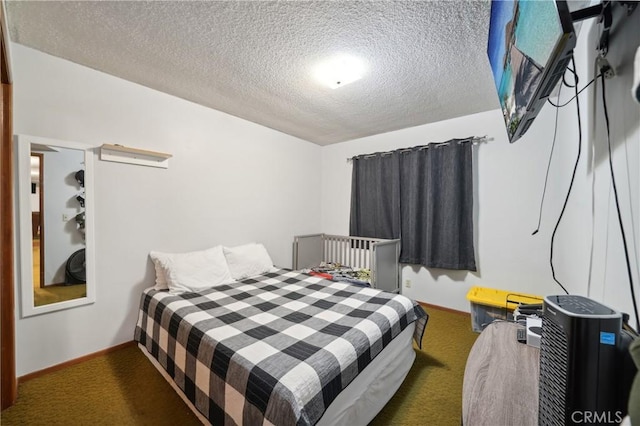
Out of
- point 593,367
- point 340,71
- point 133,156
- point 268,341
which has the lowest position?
point 268,341

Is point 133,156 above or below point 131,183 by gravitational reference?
above

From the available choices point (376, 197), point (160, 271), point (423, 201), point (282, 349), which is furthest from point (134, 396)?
point (423, 201)

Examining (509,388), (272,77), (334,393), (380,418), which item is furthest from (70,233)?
(509,388)

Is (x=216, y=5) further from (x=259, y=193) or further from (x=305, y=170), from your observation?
(x=305, y=170)

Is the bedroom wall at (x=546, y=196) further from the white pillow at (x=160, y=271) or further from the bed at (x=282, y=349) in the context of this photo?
the white pillow at (x=160, y=271)

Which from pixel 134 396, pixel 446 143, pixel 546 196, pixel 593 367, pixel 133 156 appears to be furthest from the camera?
pixel 446 143

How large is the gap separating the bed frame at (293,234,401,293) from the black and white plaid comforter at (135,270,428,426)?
951 millimetres

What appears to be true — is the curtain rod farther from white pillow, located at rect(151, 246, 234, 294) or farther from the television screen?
white pillow, located at rect(151, 246, 234, 294)

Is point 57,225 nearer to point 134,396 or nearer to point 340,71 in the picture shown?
point 134,396

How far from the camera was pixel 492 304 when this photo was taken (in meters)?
2.47

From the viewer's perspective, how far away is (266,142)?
349 centimetres

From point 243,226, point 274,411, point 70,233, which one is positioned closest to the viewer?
point 274,411

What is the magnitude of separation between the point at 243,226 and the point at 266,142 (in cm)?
121

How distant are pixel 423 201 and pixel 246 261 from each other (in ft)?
7.76
